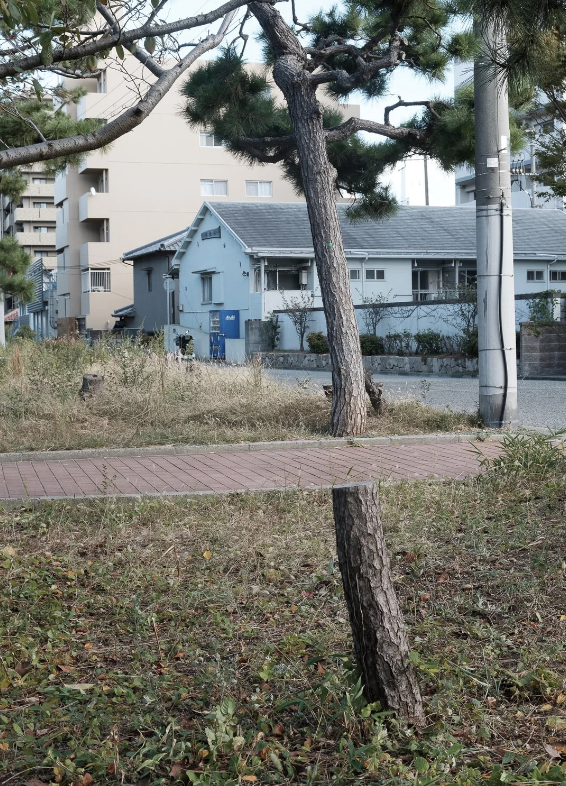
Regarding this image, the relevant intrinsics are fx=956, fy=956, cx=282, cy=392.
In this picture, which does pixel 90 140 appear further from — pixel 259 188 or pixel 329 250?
pixel 259 188

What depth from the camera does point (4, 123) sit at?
14414 mm

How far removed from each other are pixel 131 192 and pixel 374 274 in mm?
18135

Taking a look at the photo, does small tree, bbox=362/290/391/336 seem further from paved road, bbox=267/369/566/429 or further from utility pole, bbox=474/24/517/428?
utility pole, bbox=474/24/517/428

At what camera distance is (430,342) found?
2475 centimetres

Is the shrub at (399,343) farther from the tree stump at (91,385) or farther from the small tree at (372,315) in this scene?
the tree stump at (91,385)

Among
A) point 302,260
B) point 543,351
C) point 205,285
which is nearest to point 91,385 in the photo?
point 543,351

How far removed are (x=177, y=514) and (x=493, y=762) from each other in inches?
146

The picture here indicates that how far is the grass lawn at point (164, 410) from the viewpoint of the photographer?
32.6 feet

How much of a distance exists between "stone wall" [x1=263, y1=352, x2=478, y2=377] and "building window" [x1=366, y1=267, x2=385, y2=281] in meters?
7.16

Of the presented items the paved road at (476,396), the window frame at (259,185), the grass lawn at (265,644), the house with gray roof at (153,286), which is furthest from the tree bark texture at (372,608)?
the window frame at (259,185)

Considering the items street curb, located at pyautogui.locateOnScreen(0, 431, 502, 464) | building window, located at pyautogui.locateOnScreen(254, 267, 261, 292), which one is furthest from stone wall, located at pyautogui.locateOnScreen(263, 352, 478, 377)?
street curb, located at pyautogui.locateOnScreen(0, 431, 502, 464)

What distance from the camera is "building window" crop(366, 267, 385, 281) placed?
3666 cm

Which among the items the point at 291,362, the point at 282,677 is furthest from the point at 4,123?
the point at 291,362

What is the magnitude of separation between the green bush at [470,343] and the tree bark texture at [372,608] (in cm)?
1896
